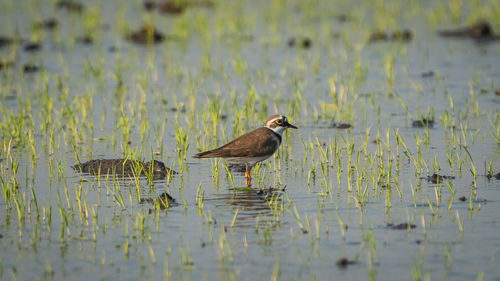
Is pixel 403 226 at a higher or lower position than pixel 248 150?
lower

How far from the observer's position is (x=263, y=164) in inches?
485

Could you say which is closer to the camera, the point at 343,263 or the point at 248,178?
the point at 343,263

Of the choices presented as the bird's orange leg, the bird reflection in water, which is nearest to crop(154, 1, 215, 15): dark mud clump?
the bird's orange leg

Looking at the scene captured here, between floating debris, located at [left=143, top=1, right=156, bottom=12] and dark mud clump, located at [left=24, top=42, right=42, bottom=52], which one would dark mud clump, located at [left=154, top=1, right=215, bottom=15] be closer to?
floating debris, located at [left=143, top=1, right=156, bottom=12]

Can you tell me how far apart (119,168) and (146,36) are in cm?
A: 1325

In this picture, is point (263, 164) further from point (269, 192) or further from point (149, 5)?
point (149, 5)

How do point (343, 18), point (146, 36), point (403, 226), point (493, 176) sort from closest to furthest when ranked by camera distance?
point (403, 226)
point (493, 176)
point (146, 36)
point (343, 18)

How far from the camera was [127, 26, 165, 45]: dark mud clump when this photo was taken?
78.9 feet

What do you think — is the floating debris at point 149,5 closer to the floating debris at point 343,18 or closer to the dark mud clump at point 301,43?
the floating debris at point 343,18

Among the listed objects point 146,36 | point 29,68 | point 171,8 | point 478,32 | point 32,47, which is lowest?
point 29,68

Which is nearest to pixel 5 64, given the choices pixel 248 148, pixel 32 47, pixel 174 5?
pixel 32 47

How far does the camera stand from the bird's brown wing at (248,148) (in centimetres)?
1092

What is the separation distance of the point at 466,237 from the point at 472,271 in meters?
0.97

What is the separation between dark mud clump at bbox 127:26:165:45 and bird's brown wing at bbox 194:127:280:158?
13.5m
